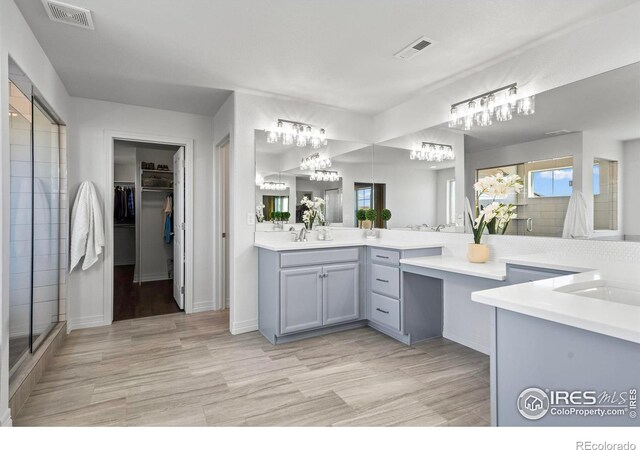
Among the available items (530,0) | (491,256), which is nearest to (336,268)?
(491,256)

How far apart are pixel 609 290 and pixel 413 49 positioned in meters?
2.06

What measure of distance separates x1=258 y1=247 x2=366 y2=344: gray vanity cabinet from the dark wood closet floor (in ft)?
5.56

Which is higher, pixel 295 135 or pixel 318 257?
pixel 295 135

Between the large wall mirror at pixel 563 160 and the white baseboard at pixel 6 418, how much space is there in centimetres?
348

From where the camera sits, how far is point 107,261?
382 cm

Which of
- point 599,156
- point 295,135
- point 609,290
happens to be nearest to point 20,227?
point 295,135

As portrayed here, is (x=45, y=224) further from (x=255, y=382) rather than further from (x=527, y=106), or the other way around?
(x=527, y=106)

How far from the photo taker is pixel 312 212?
13.1 feet

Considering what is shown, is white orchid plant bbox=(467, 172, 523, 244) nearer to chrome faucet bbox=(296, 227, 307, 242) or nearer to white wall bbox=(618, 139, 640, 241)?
white wall bbox=(618, 139, 640, 241)

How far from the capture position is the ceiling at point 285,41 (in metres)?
2.12

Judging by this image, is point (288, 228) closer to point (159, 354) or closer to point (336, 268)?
point (336, 268)

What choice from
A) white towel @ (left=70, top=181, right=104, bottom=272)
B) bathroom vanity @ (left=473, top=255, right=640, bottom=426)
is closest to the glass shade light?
bathroom vanity @ (left=473, top=255, right=640, bottom=426)

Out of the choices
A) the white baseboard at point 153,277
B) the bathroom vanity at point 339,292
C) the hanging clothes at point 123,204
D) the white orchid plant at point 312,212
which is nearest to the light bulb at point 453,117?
the bathroom vanity at point 339,292

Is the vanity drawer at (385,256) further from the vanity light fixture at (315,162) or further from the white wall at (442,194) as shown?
the vanity light fixture at (315,162)
